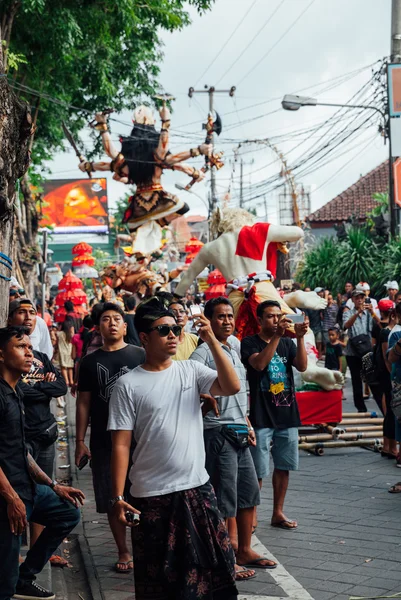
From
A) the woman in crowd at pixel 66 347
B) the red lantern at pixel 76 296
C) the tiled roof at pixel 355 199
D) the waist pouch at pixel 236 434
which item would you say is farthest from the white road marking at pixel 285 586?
the tiled roof at pixel 355 199

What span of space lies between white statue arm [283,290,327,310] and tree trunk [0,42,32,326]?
5.38 metres

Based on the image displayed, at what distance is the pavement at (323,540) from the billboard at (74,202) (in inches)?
2108

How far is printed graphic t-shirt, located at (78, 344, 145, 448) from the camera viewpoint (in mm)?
6410

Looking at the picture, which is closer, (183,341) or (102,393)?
(102,393)

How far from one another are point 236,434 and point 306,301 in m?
4.37

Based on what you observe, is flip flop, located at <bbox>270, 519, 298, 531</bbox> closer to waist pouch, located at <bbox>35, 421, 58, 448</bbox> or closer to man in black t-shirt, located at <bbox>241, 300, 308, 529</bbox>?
man in black t-shirt, located at <bbox>241, 300, 308, 529</bbox>

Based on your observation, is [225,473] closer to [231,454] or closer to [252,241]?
[231,454]

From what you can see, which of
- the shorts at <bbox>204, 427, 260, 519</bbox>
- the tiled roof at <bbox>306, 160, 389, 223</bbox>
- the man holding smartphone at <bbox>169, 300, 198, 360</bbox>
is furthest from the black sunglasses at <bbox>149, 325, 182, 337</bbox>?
the tiled roof at <bbox>306, 160, 389, 223</bbox>

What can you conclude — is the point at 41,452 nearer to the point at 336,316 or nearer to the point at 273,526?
the point at 273,526

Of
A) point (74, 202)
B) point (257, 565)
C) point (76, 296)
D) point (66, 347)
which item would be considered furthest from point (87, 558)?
point (74, 202)

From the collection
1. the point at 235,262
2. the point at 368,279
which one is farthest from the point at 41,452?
the point at 368,279

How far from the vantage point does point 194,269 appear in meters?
9.93

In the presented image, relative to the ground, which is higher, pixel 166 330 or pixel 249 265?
pixel 249 265

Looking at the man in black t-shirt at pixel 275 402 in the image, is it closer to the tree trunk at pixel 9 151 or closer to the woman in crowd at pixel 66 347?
the tree trunk at pixel 9 151
